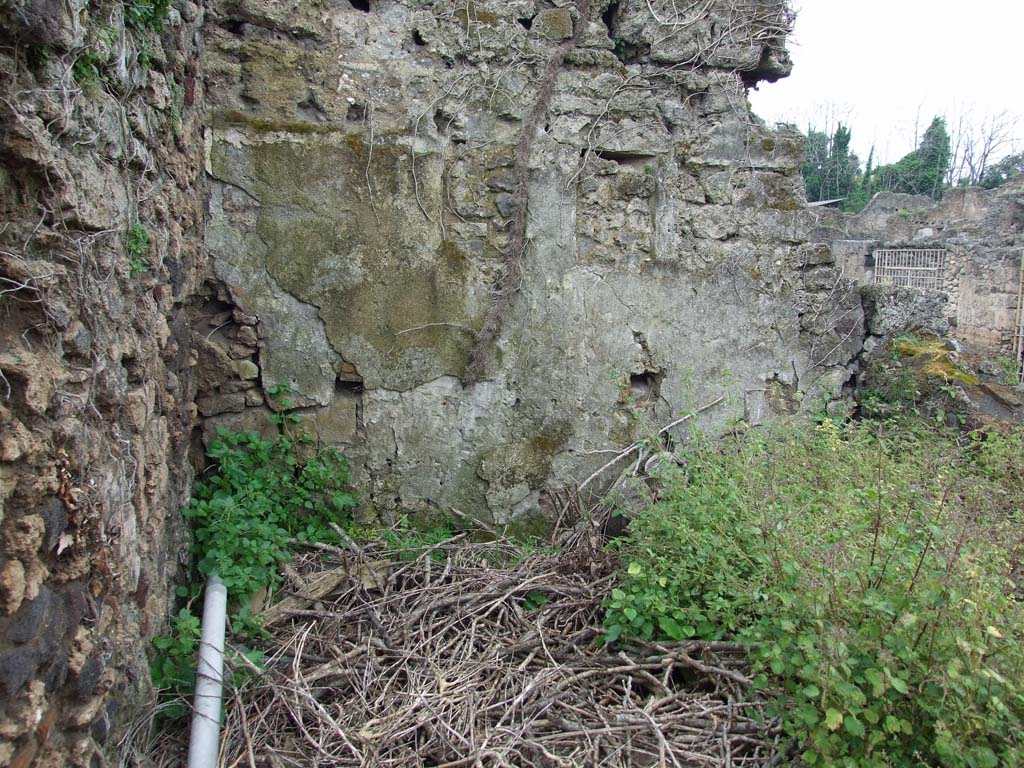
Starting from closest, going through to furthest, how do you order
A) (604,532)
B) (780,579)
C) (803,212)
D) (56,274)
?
1. (56,274)
2. (780,579)
3. (604,532)
4. (803,212)

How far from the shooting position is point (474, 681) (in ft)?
8.70

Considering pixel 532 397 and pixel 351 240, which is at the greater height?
pixel 351 240

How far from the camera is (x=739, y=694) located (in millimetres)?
2479

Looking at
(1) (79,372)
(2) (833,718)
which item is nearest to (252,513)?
(1) (79,372)

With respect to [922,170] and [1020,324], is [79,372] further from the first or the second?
[922,170]

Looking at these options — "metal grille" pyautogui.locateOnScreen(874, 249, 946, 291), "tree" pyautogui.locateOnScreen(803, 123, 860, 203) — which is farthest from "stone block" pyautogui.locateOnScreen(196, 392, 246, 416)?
"tree" pyautogui.locateOnScreen(803, 123, 860, 203)

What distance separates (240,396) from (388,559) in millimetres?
1099

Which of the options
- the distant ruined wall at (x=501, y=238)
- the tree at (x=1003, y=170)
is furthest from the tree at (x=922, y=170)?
the distant ruined wall at (x=501, y=238)

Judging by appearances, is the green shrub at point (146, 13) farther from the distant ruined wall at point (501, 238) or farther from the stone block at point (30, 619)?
the stone block at point (30, 619)

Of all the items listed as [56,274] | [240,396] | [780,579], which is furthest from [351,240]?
[780,579]

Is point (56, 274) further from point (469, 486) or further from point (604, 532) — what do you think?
point (604, 532)

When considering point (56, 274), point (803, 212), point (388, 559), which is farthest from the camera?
point (803, 212)

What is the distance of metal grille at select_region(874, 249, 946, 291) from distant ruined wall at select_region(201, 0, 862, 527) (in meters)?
9.65

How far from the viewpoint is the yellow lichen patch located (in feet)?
16.0
